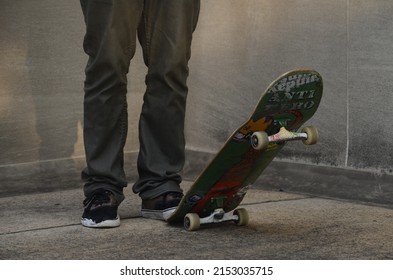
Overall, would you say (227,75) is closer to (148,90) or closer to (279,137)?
(148,90)

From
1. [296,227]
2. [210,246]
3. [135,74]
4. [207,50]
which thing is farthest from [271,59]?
[210,246]

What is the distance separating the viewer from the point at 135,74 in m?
5.19

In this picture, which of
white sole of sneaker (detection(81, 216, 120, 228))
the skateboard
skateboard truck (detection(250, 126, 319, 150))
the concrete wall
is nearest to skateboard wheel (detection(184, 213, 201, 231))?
the skateboard

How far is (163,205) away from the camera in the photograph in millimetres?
3801

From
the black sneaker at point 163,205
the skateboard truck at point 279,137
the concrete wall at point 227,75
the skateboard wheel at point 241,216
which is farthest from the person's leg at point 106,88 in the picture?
the concrete wall at point 227,75

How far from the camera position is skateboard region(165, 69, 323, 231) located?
3.22 meters

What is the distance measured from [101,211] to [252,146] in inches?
29.9

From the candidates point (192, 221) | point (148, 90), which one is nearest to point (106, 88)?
point (148, 90)

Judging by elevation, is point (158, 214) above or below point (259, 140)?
below

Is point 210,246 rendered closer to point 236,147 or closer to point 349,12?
point 236,147

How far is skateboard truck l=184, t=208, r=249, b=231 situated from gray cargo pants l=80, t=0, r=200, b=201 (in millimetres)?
257

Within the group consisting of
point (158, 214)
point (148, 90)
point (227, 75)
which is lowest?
point (158, 214)

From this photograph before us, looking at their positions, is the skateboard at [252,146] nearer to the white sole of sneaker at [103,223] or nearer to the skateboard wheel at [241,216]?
the skateboard wheel at [241,216]

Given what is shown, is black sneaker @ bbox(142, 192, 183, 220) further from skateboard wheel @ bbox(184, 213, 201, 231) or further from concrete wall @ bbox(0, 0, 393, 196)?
concrete wall @ bbox(0, 0, 393, 196)
